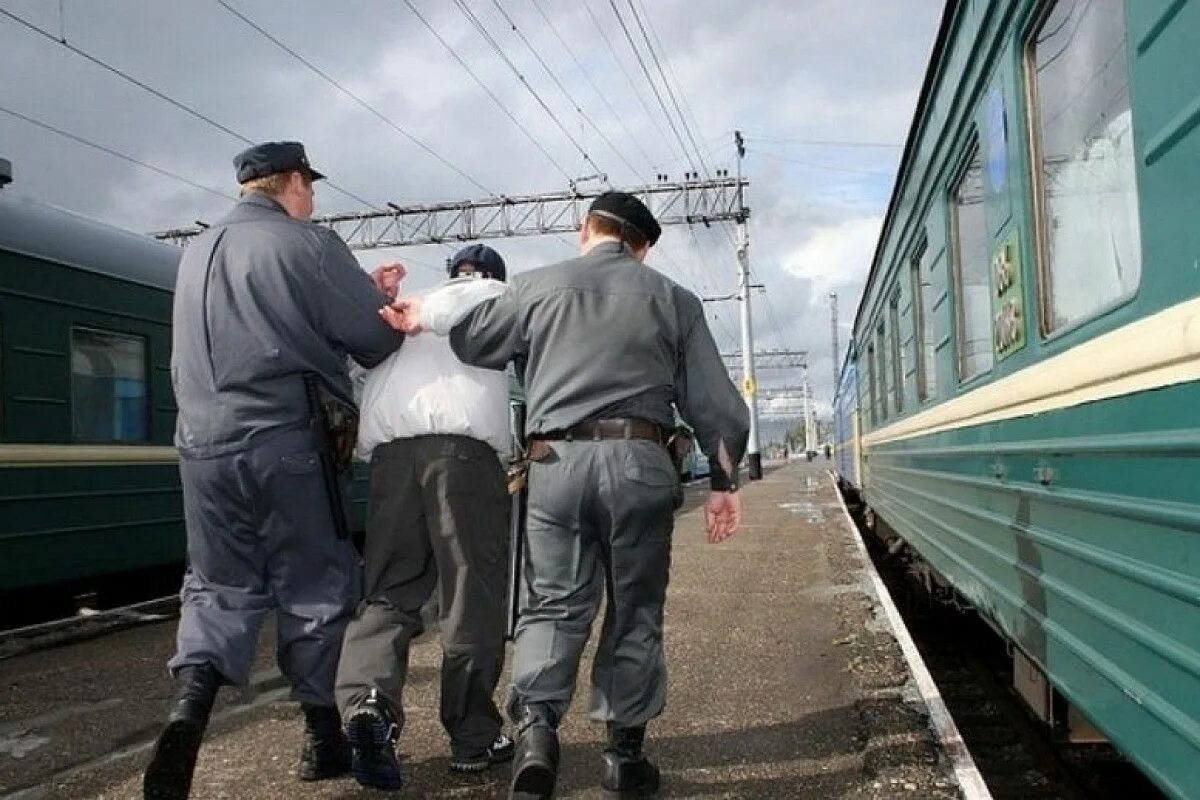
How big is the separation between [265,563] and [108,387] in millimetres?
4824

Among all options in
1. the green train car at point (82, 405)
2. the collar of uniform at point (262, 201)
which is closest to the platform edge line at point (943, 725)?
the collar of uniform at point (262, 201)

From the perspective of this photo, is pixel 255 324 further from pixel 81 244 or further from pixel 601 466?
pixel 81 244

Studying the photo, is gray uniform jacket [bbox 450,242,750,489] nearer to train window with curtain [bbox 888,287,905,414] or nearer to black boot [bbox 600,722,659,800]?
black boot [bbox 600,722,659,800]

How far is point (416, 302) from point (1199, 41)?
230cm

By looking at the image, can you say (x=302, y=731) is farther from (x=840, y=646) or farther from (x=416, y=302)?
(x=840, y=646)

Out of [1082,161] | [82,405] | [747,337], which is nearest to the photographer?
[1082,161]

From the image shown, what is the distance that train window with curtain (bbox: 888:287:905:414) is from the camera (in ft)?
24.9

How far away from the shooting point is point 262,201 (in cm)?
343

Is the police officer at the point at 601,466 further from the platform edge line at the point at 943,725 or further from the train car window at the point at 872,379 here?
the train car window at the point at 872,379

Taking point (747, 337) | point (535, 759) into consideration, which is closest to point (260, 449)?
point (535, 759)

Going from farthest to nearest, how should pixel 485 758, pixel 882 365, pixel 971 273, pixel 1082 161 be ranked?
pixel 882 365
pixel 971 273
pixel 485 758
pixel 1082 161

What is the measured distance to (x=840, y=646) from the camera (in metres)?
5.95

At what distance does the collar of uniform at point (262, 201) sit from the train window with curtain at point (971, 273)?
245 centimetres

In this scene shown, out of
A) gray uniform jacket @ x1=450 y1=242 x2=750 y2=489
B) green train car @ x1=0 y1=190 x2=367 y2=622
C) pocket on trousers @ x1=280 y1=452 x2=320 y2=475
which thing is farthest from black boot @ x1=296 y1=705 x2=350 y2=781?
green train car @ x1=0 y1=190 x2=367 y2=622
